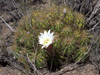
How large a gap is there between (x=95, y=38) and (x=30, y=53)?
1.63 metres

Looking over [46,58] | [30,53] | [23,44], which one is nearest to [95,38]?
[46,58]

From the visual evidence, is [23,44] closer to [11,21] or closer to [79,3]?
[11,21]

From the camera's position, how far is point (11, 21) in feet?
14.3

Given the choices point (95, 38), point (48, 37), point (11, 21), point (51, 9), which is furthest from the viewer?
point (11, 21)

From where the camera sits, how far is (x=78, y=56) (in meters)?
2.44

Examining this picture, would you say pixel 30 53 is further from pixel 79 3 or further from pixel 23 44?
pixel 79 3

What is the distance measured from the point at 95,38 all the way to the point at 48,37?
115cm

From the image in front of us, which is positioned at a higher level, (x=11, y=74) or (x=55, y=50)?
(x=55, y=50)

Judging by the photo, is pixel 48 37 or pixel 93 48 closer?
pixel 48 37

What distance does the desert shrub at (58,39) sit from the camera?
7.93ft

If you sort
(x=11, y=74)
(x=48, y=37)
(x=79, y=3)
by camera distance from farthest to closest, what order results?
1. (x=79, y=3)
2. (x=11, y=74)
3. (x=48, y=37)

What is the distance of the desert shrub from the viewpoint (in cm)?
242

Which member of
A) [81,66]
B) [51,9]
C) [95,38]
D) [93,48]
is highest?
[51,9]

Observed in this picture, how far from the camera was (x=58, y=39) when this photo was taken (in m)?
2.45
